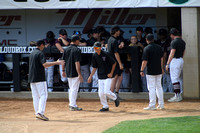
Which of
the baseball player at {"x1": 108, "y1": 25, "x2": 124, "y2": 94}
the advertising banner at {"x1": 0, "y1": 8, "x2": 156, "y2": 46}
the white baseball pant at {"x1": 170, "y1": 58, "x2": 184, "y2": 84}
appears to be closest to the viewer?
the baseball player at {"x1": 108, "y1": 25, "x2": 124, "y2": 94}

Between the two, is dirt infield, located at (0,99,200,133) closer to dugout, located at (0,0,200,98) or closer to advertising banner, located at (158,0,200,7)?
dugout, located at (0,0,200,98)

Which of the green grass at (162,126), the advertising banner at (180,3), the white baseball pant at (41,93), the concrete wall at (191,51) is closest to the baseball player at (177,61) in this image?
the concrete wall at (191,51)

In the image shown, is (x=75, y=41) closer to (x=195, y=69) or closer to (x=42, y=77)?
(x=42, y=77)

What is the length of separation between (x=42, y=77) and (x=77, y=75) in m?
1.35

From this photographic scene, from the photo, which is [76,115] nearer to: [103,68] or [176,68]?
[103,68]

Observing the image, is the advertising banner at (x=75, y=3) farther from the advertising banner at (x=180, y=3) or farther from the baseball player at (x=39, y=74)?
the baseball player at (x=39, y=74)

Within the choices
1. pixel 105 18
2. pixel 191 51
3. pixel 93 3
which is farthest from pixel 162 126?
pixel 105 18

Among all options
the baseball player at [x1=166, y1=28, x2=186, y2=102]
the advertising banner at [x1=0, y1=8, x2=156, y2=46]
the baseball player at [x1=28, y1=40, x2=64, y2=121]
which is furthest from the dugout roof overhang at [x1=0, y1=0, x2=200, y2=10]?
the baseball player at [x1=28, y1=40, x2=64, y2=121]

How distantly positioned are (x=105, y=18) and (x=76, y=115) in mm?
5708

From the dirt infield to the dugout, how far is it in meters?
1.58

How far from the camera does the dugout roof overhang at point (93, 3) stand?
440 inches

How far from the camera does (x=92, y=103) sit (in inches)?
438

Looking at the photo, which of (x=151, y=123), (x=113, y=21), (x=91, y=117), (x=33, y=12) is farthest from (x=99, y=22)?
(x=151, y=123)

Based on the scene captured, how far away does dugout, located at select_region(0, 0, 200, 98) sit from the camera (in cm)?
1123
